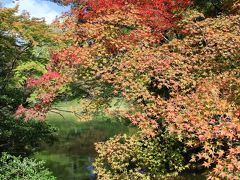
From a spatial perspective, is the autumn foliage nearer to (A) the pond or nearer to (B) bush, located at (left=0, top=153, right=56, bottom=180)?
(B) bush, located at (left=0, top=153, right=56, bottom=180)

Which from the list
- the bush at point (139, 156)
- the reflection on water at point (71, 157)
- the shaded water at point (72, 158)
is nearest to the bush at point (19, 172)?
the bush at point (139, 156)

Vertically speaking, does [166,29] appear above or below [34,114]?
above

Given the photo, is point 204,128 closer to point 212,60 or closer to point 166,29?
point 212,60

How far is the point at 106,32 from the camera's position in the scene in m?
16.8

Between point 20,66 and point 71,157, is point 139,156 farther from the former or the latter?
point 71,157

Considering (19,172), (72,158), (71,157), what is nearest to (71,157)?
(71,157)

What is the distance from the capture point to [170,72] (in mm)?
13492

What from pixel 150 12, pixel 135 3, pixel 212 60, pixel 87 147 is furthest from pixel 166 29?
pixel 87 147

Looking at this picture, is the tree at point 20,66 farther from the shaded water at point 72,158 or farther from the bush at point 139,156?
the bush at point 139,156

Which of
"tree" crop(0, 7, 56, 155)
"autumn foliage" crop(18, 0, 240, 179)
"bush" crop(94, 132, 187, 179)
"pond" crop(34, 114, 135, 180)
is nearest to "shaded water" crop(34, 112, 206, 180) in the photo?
"pond" crop(34, 114, 135, 180)

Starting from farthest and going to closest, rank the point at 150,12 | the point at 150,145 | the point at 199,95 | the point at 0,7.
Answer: the point at 150,12 → the point at 0,7 → the point at 150,145 → the point at 199,95

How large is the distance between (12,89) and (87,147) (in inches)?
549

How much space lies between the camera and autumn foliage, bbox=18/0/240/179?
33.7 feet

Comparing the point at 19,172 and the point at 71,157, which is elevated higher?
the point at 19,172
